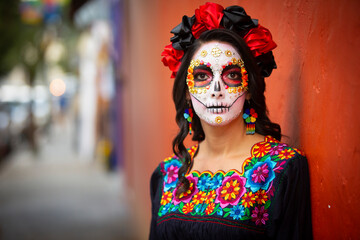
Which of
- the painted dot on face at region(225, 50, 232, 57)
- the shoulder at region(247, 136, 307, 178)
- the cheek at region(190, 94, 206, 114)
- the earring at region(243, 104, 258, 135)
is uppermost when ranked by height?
the painted dot on face at region(225, 50, 232, 57)

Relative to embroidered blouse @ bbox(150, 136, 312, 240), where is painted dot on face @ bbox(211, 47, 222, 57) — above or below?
above

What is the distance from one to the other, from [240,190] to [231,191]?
0.04 meters

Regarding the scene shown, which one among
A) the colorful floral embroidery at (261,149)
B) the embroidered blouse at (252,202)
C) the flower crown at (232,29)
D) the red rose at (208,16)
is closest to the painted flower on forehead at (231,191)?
the embroidered blouse at (252,202)

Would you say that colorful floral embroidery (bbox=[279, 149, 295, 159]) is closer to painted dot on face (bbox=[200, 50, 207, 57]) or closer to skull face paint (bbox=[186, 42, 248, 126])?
skull face paint (bbox=[186, 42, 248, 126])

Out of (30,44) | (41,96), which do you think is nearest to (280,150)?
(30,44)

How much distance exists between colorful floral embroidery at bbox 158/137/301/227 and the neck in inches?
3.6

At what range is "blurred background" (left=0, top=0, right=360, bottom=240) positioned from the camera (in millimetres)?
1617

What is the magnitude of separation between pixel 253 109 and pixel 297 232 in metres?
0.54

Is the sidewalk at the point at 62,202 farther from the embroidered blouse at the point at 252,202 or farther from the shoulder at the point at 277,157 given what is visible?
the shoulder at the point at 277,157

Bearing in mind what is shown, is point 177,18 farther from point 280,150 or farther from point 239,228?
point 239,228

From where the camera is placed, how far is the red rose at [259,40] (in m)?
1.85

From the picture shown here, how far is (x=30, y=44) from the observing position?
14.2 metres

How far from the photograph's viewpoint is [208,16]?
190 cm

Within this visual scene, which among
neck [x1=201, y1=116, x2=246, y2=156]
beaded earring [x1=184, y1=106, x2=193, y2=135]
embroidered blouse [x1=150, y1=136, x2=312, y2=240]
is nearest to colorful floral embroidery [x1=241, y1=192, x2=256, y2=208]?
embroidered blouse [x1=150, y1=136, x2=312, y2=240]
